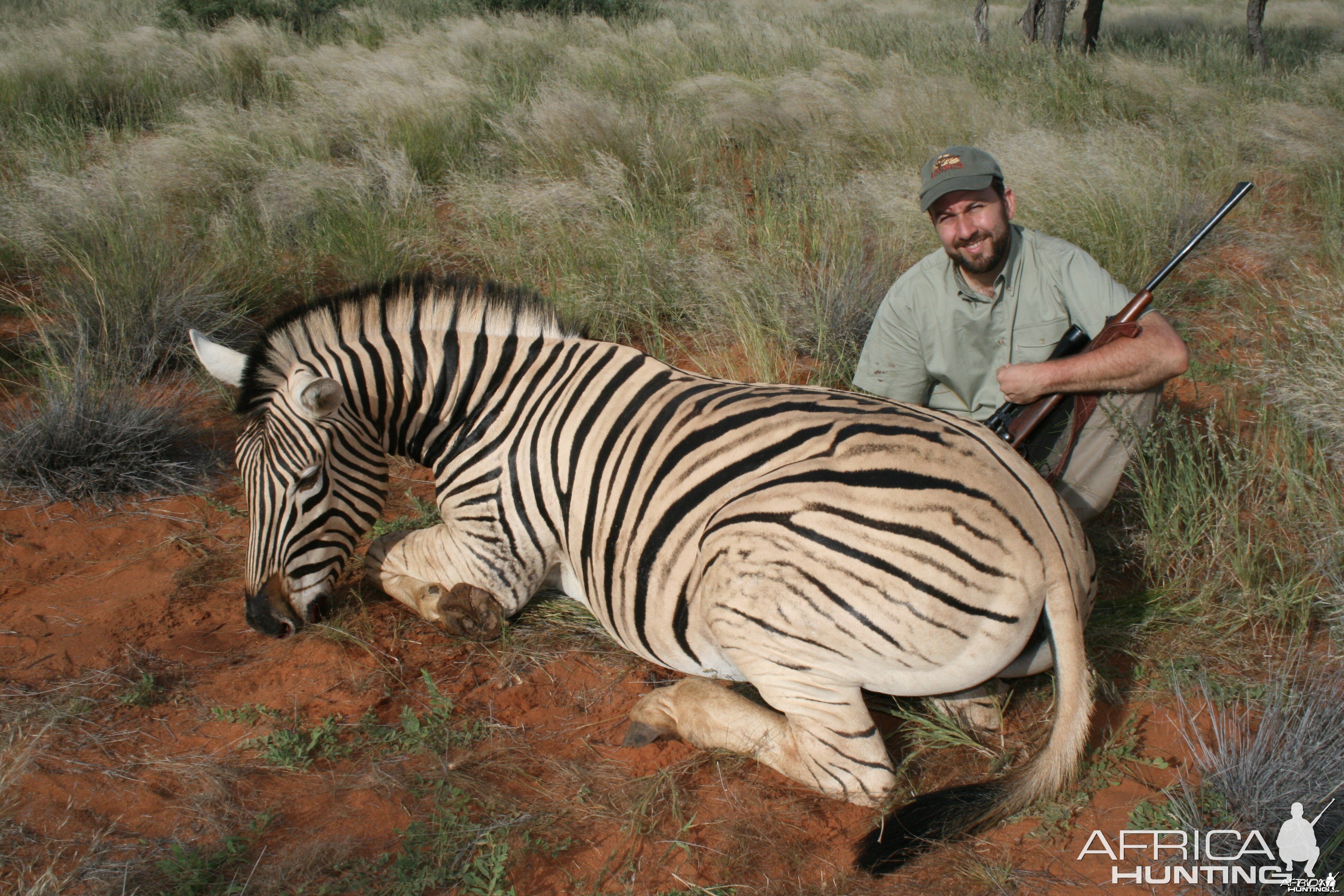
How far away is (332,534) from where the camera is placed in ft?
10.5

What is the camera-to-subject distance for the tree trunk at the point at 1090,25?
40.8 feet

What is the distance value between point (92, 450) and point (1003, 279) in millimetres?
4402

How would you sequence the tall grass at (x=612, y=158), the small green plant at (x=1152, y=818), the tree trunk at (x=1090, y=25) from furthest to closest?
the tree trunk at (x=1090, y=25) < the tall grass at (x=612, y=158) < the small green plant at (x=1152, y=818)

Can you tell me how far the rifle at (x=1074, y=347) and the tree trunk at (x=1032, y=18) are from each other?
11.1m

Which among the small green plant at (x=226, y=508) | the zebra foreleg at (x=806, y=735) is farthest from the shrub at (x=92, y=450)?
the zebra foreleg at (x=806, y=735)

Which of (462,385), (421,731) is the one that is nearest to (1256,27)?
(462,385)

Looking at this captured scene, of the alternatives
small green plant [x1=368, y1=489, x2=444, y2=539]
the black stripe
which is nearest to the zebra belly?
the black stripe

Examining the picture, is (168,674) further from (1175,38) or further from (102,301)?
(1175,38)

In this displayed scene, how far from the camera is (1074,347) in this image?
3471mm

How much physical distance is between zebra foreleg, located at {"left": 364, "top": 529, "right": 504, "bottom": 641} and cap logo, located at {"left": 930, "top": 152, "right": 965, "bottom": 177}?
8.00ft

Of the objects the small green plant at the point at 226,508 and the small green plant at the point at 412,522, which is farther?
the small green plant at the point at 226,508

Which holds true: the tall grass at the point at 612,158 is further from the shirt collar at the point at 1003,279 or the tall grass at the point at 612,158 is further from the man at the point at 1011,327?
the shirt collar at the point at 1003,279

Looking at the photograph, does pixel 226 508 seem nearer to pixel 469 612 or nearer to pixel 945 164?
pixel 469 612

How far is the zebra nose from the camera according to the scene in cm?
308
